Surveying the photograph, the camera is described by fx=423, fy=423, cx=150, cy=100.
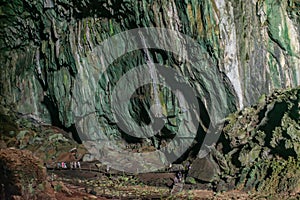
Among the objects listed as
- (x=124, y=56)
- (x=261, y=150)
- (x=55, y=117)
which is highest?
(x=124, y=56)

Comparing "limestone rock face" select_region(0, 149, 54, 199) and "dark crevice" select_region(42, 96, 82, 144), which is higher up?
"dark crevice" select_region(42, 96, 82, 144)

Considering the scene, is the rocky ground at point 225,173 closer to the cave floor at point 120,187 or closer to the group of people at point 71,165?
the cave floor at point 120,187

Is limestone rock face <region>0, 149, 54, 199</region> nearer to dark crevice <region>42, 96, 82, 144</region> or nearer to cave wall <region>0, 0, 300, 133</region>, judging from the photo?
cave wall <region>0, 0, 300, 133</region>

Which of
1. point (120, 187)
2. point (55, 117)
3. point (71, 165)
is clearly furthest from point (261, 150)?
point (55, 117)

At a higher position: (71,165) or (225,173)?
(71,165)

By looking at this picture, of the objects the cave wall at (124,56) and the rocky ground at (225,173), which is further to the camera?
the cave wall at (124,56)

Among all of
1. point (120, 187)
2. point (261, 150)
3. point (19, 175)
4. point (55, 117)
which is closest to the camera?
point (19, 175)

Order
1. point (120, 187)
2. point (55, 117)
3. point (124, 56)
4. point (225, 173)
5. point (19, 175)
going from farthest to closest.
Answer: point (55, 117) → point (124, 56) → point (120, 187) → point (225, 173) → point (19, 175)

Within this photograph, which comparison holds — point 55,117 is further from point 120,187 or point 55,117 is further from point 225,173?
point 225,173

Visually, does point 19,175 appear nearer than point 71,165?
Yes

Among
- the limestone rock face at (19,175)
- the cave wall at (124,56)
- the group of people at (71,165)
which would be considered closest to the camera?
the limestone rock face at (19,175)

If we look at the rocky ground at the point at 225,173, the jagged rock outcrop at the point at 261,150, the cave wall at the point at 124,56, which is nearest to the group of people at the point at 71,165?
the rocky ground at the point at 225,173

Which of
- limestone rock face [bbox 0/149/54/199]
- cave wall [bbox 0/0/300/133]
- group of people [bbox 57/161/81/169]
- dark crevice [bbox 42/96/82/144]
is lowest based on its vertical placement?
group of people [bbox 57/161/81/169]

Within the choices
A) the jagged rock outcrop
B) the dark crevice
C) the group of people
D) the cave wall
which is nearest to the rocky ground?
the jagged rock outcrop
